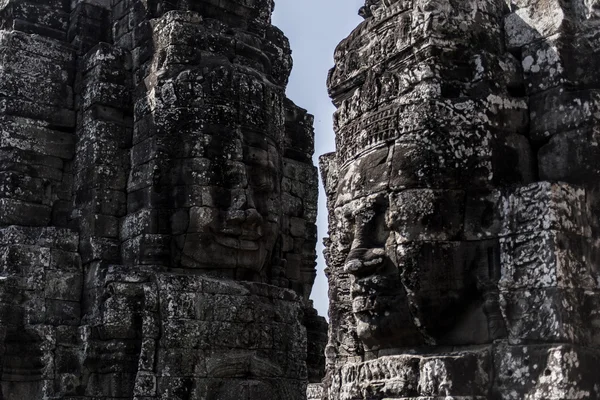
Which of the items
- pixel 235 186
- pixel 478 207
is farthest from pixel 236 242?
pixel 478 207

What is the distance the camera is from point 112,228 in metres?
11.4

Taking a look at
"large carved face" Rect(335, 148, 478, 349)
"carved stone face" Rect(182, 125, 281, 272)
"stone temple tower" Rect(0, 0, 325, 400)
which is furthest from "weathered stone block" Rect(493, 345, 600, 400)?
"carved stone face" Rect(182, 125, 281, 272)

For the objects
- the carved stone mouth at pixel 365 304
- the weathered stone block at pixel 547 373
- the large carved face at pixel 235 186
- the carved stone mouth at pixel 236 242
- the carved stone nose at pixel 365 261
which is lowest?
the weathered stone block at pixel 547 373

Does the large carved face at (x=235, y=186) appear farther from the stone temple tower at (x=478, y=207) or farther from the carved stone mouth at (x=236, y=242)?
the stone temple tower at (x=478, y=207)

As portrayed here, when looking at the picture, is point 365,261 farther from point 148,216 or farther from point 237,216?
point 148,216

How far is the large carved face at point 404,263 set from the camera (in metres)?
5.14

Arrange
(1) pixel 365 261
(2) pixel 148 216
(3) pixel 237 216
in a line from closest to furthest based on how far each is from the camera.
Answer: (1) pixel 365 261
(3) pixel 237 216
(2) pixel 148 216

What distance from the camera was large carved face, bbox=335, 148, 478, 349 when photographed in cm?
514

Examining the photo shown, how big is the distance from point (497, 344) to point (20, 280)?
25.3 ft

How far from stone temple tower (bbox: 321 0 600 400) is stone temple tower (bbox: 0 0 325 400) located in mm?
4758

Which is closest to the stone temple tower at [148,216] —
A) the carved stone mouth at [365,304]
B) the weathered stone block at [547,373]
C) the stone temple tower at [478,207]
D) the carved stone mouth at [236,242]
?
the carved stone mouth at [236,242]

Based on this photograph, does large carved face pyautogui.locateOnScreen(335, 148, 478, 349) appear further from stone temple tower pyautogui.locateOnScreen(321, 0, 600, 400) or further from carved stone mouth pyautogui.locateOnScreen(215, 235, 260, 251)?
carved stone mouth pyautogui.locateOnScreen(215, 235, 260, 251)

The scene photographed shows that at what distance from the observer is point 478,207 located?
17.0 ft

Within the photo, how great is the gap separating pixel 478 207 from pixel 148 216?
20.7 ft
